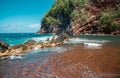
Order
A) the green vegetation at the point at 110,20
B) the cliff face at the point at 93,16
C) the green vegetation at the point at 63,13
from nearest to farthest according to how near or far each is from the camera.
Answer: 1. the green vegetation at the point at 110,20
2. the cliff face at the point at 93,16
3. the green vegetation at the point at 63,13

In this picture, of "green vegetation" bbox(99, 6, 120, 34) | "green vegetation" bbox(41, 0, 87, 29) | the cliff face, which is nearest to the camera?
"green vegetation" bbox(99, 6, 120, 34)

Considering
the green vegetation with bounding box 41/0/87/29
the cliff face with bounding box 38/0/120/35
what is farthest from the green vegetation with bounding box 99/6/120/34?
the green vegetation with bounding box 41/0/87/29

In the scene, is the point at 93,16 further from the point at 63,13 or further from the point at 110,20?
the point at 63,13

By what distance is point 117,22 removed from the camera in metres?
85.9

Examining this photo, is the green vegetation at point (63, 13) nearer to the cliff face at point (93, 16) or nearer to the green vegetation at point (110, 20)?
the cliff face at point (93, 16)

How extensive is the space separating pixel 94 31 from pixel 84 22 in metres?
8.57

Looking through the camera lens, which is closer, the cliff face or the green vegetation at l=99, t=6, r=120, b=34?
the green vegetation at l=99, t=6, r=120, b=34

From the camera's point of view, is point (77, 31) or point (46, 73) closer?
point (46, 73)

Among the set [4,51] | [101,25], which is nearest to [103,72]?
[4,51]

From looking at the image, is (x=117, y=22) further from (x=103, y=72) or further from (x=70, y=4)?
(x=103, y=72)

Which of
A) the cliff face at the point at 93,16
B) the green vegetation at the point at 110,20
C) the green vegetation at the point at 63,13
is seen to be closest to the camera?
the green vegetation at the point at 110,20

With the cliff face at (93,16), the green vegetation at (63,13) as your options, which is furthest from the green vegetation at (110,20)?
the green vegetation at (63,13)

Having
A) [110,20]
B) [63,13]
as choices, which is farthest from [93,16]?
[63,13]

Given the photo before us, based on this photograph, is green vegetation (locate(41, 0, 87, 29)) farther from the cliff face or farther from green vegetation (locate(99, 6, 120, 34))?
green vegetation (locate(99, 6, 120, 34))
